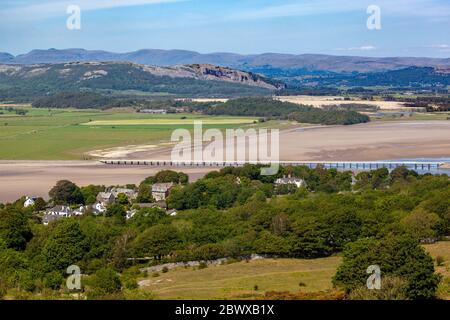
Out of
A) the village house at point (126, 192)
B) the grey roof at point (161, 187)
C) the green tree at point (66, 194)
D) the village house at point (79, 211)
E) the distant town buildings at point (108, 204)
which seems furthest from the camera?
the grey roof at point (161, 187)

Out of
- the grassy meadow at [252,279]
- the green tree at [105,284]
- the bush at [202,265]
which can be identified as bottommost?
the bush at [202,265]

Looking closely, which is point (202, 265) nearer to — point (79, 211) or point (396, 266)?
point (396, 266)

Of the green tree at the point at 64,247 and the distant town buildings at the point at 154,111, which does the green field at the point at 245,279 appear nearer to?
the green tree at the point at 64,247

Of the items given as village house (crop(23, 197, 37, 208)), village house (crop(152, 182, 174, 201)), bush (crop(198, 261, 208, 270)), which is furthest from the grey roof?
bush (crop(198, 261, 208, 270))

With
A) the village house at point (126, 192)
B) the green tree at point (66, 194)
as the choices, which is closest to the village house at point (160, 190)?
the village house at point (126, 192)

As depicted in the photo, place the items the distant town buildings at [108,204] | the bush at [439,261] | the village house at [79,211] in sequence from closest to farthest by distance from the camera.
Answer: the bush at [439,261] → the distant town buildings at [108,204] → the village house at [79,211]
